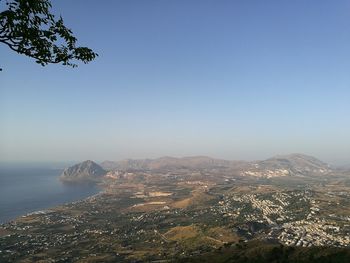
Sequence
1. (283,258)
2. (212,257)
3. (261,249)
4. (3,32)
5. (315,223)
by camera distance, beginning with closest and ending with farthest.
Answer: (3,32)
(283,258)
(261,249)
(212,257)
(315,223)

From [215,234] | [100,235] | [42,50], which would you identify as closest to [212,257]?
[215,234]

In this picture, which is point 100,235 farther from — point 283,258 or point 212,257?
point 283,258

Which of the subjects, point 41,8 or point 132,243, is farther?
point 132,243

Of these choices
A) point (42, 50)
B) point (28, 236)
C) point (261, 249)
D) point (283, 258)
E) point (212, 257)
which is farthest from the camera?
point (28, 236)

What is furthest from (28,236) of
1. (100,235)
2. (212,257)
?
(212,257)

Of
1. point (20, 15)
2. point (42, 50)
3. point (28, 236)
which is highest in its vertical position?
point (20, 15)

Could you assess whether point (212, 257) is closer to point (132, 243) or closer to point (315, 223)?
point (132, 243)

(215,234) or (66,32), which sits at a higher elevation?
(66,32)

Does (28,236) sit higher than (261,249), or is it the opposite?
(261,249)

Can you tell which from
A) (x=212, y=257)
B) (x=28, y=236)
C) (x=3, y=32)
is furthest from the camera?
(x=28, y=236)
